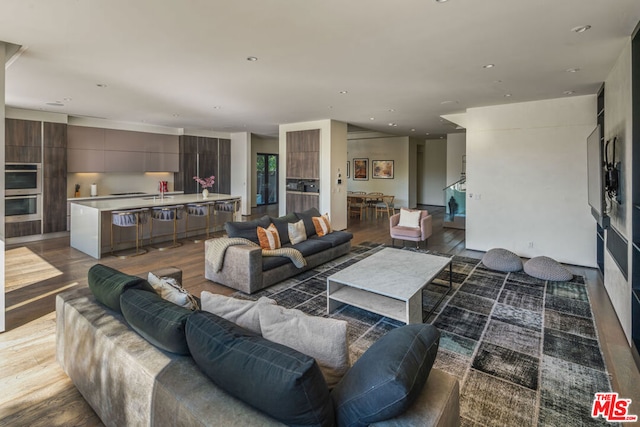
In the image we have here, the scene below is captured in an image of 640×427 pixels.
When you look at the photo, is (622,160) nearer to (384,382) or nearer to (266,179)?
(384,382)

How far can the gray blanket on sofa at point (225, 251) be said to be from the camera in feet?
14.1

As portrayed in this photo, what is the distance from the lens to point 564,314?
11.7ft

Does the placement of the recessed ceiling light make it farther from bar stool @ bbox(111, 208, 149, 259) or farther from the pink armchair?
bar stool @ bbox(111, 208, 149, 259)

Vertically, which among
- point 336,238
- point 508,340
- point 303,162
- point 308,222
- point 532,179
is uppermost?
point 303,162

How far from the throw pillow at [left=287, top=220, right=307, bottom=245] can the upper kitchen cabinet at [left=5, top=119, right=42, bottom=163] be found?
229 inches

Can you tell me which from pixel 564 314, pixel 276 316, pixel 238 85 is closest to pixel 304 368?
pixel 276 316

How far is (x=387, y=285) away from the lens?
10.9 ft

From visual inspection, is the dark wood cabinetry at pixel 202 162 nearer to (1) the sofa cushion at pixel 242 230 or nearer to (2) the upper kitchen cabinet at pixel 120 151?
(2) the upper kitchen cabinet at pixel 120 151

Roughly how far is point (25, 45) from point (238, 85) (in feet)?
7.61

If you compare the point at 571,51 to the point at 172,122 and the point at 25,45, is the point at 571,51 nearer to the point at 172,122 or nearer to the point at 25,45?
the point at 25,45

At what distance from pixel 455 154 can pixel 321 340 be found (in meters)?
10.5

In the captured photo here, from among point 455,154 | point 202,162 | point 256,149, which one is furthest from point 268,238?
point 455,154

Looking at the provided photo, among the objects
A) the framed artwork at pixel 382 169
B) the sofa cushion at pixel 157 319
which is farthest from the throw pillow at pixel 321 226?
the framed artwork at pixel 382 169

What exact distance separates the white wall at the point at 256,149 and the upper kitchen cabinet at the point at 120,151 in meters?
2.68
